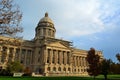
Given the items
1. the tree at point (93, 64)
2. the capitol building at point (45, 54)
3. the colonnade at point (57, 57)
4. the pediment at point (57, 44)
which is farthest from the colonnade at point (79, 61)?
the tree at point (93, 64)

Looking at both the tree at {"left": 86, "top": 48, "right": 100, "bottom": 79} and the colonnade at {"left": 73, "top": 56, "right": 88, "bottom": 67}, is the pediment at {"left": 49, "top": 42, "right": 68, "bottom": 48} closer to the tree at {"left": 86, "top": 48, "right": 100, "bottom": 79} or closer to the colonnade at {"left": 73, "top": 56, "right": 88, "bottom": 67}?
the colonnade at {"left": 73, "top": 56, "right": 88, "bottom": 67}

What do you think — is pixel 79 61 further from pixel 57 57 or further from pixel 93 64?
pixel 93 64

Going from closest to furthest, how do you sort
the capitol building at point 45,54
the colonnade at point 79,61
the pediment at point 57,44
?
the capitol building at point 45,54 < the pediment at point 57,44 < the colonnade at point 79,61

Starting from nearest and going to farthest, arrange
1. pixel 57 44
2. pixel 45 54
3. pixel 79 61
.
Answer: pixel 45 54, pixel 57 44, pixel 79 61

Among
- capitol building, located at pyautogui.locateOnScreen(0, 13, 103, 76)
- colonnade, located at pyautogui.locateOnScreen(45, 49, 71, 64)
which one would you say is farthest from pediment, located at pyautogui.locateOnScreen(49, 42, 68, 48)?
colonnade, located at pyautogui.locateOnScreen(45, 49, 71, 64)

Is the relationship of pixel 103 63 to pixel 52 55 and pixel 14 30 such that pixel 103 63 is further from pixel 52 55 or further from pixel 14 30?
pixel 52 55

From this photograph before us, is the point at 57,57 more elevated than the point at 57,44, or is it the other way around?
the point at 57,44

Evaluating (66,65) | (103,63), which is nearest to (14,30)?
(103,63)

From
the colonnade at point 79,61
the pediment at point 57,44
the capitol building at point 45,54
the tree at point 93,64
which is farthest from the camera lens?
the colonnade at point 79,61

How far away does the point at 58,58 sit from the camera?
94.8 meters

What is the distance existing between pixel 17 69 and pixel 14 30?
45259mm

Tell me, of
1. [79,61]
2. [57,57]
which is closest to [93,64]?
[57,57]

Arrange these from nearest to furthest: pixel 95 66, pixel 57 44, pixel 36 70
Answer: pixel 95 66, pixel 36 70, pixel 57 44

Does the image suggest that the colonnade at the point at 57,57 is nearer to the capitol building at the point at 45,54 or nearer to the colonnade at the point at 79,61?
the capitol building at the point at 45,54
